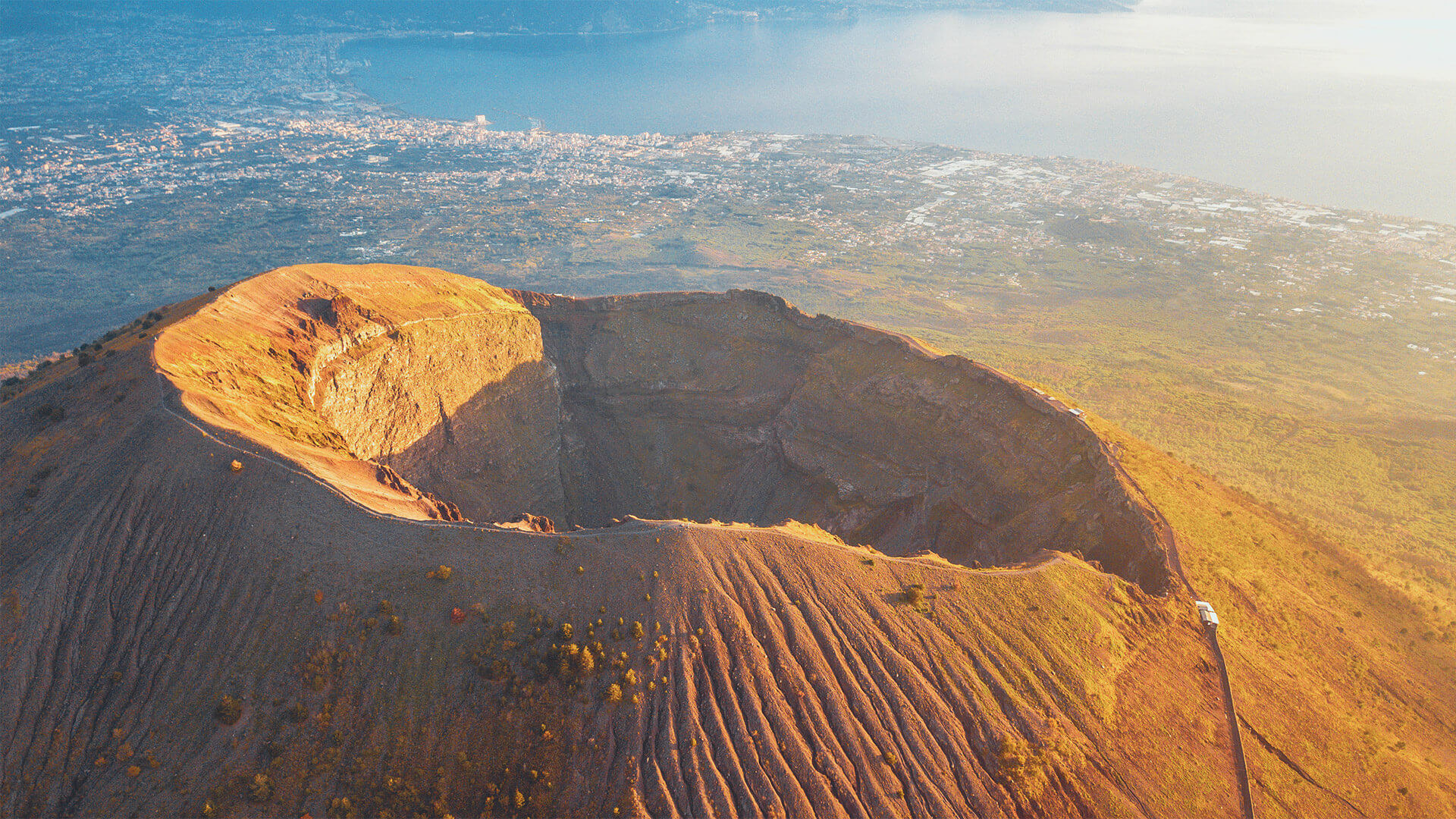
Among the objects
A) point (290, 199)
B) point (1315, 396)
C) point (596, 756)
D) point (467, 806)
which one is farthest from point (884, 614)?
point (290, 199)

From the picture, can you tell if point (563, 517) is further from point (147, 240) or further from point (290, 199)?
point (290, 199)

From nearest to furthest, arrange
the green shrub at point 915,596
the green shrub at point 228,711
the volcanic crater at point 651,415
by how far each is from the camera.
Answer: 1. the green shrub at point 228,711
2. the green shrub at point 915,596
3. the volcanic crater at point 651,415

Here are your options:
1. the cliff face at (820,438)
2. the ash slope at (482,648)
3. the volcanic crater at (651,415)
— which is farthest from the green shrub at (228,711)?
the cliff face at (820,438)

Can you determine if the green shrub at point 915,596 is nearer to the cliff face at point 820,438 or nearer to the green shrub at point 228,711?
the cliff face at point 820,438

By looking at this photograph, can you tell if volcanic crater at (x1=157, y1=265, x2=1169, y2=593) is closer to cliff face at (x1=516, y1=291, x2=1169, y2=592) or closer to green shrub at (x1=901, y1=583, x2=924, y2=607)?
cliff face at (x1=516, y1=291, x2=1169, y2=592)

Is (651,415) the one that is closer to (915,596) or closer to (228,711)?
(915,596)

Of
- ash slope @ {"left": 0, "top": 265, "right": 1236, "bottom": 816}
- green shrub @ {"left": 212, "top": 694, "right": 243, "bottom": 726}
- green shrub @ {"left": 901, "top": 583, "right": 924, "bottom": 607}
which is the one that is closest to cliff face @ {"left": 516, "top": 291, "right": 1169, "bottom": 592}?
ash slope @ {"left": 0, "top": 265, "right": 1236, "bottom": 816}

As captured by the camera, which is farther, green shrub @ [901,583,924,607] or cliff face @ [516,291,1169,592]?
cliff face @ [516,291,1169,592]
